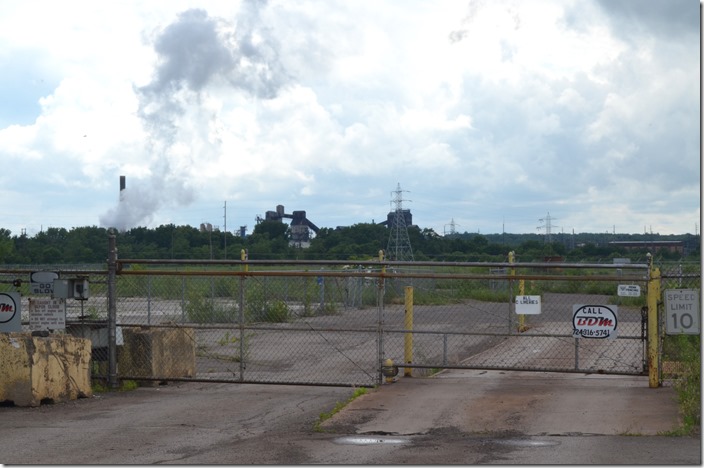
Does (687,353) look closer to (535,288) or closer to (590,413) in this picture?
(590,413)

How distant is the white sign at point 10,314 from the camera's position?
1404 centimetres

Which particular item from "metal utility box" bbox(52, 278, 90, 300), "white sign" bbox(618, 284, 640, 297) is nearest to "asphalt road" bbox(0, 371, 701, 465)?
"white sign" bbox(618, 284, 640, 297)

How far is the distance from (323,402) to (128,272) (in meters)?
3.90

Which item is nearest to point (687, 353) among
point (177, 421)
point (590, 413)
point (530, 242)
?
point (590, 413)

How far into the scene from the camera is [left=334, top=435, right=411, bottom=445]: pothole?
958 cm

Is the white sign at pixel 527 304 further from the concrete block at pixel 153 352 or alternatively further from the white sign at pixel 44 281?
the white sign at pixel 44 281

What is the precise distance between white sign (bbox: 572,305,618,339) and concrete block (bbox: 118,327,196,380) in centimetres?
610

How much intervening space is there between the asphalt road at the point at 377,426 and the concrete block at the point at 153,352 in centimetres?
61

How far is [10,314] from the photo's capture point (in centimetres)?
1406

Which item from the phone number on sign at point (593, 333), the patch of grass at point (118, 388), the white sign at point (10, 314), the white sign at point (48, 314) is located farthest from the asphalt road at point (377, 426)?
the white sign at point (10, 314)

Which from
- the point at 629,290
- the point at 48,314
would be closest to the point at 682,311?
the point at 629,290

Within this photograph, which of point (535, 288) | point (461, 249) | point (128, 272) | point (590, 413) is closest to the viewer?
point (590, 413)

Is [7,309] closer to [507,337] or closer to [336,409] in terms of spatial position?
[336,409]

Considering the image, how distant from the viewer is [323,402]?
12758mm
